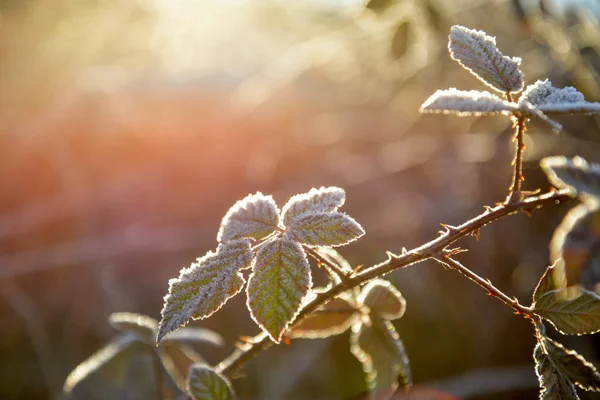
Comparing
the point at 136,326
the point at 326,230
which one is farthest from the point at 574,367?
the point at 136,326

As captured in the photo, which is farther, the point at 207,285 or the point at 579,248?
the point at 207,285

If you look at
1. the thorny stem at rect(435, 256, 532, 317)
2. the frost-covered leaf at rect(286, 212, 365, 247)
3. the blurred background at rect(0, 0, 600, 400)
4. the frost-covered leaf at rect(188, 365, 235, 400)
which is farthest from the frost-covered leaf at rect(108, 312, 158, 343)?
the blurred background at rect(0, 0, 600, 400)

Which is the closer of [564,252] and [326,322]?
[564,252]

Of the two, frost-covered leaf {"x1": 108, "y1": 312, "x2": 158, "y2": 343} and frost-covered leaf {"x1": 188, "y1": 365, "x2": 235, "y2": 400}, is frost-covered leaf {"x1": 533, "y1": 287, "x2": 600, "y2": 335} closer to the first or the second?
frost-covered leaf {"x1": 188, "y1": 365, "x2": 235, "y2": 400}

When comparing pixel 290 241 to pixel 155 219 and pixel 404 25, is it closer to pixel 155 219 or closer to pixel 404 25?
pixel 404 25

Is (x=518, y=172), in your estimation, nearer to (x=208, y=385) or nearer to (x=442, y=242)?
(x=442, y=242)

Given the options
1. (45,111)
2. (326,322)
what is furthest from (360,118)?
(326,322)
